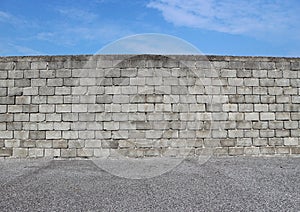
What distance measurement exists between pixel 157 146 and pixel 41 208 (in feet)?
13.1

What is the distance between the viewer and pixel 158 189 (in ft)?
12.1

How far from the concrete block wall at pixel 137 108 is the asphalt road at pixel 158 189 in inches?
48.1

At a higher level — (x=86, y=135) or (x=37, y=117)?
(x=37, y=117)

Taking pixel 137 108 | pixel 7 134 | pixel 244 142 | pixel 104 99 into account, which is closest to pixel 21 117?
pixel 7 134

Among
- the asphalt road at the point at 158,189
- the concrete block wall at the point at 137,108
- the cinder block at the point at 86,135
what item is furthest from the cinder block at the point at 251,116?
the cinder block at the point at 86,135

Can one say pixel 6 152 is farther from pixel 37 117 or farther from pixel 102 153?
pixel 102 153

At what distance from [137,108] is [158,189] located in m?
3.28

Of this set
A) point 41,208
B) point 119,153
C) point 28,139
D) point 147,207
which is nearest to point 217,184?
point 147,207

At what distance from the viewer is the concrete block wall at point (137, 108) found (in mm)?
6785

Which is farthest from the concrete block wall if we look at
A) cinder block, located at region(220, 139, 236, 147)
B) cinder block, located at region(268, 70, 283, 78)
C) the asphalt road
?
the asphalt road

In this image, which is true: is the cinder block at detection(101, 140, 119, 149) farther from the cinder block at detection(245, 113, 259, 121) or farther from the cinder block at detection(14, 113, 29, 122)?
the cinder block at detection(245, 113, 259, 121)

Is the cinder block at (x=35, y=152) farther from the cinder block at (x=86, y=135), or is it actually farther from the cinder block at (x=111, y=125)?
the cinder block at (x=111, y=125)

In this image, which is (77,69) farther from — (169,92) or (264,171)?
(264,171)

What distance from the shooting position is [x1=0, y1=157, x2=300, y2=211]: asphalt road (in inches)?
117
